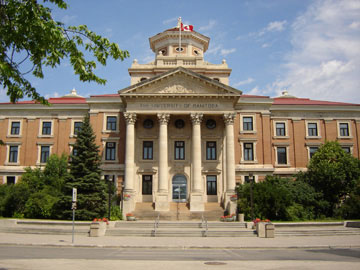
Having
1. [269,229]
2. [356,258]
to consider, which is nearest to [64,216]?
[269,229]

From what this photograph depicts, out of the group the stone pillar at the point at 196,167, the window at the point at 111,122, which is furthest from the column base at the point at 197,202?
the window at the point at 111,122

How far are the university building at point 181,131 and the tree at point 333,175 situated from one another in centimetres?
564

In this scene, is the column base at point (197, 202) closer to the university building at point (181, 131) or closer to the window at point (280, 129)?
the university building at point (181, 131)

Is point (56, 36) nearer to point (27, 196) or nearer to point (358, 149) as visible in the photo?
point (27, 196)

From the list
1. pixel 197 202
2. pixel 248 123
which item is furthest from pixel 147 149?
pixel 248 123

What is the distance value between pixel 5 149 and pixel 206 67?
89.5 feet

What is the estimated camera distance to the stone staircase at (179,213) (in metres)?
36.3

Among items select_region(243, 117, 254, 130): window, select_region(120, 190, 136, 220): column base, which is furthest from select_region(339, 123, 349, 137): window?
select_region(120, 190, 136, 220): column base

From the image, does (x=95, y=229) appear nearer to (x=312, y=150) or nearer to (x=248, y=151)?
(x=248, y=151)

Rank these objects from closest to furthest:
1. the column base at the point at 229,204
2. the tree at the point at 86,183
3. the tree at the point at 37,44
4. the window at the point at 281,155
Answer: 1. the tree at the point at 37,44
2. the tree at the point at 86,183
3. the column base at the point at 229,204
4. the window at the point at 281,155

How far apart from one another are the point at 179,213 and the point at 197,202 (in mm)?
2261

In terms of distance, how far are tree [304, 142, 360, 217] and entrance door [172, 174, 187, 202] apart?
44.3 ft

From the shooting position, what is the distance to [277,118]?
154 feet

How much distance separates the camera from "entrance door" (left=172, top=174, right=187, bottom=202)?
41.9 metres
